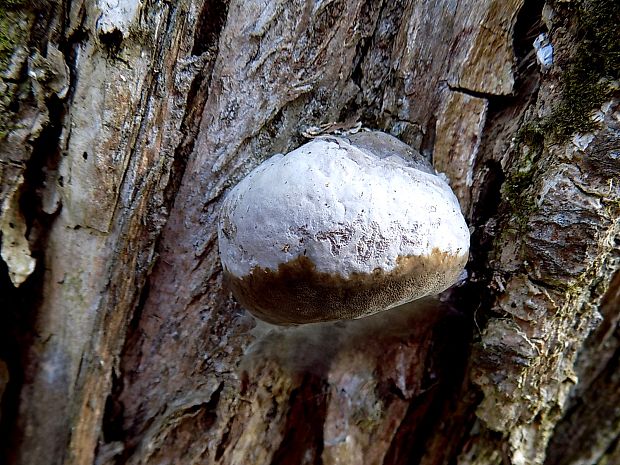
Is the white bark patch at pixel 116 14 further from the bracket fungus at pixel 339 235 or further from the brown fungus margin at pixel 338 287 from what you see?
the brown fungus margin at pixel 338 287

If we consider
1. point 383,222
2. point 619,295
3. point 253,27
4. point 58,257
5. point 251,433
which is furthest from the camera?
point 619,295

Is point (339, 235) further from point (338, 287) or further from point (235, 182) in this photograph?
point (235, 182)

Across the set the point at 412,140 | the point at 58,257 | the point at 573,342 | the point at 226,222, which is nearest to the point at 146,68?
the point at 226,222

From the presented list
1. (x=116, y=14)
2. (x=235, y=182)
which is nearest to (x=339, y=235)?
(x=235, y=182)

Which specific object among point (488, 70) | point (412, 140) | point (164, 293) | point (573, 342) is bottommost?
point (573, 342)

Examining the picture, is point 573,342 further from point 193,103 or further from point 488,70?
point 193,103

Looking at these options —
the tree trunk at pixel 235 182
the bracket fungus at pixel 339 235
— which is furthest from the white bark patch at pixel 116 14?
the bracket fungus at pixel 339 235
